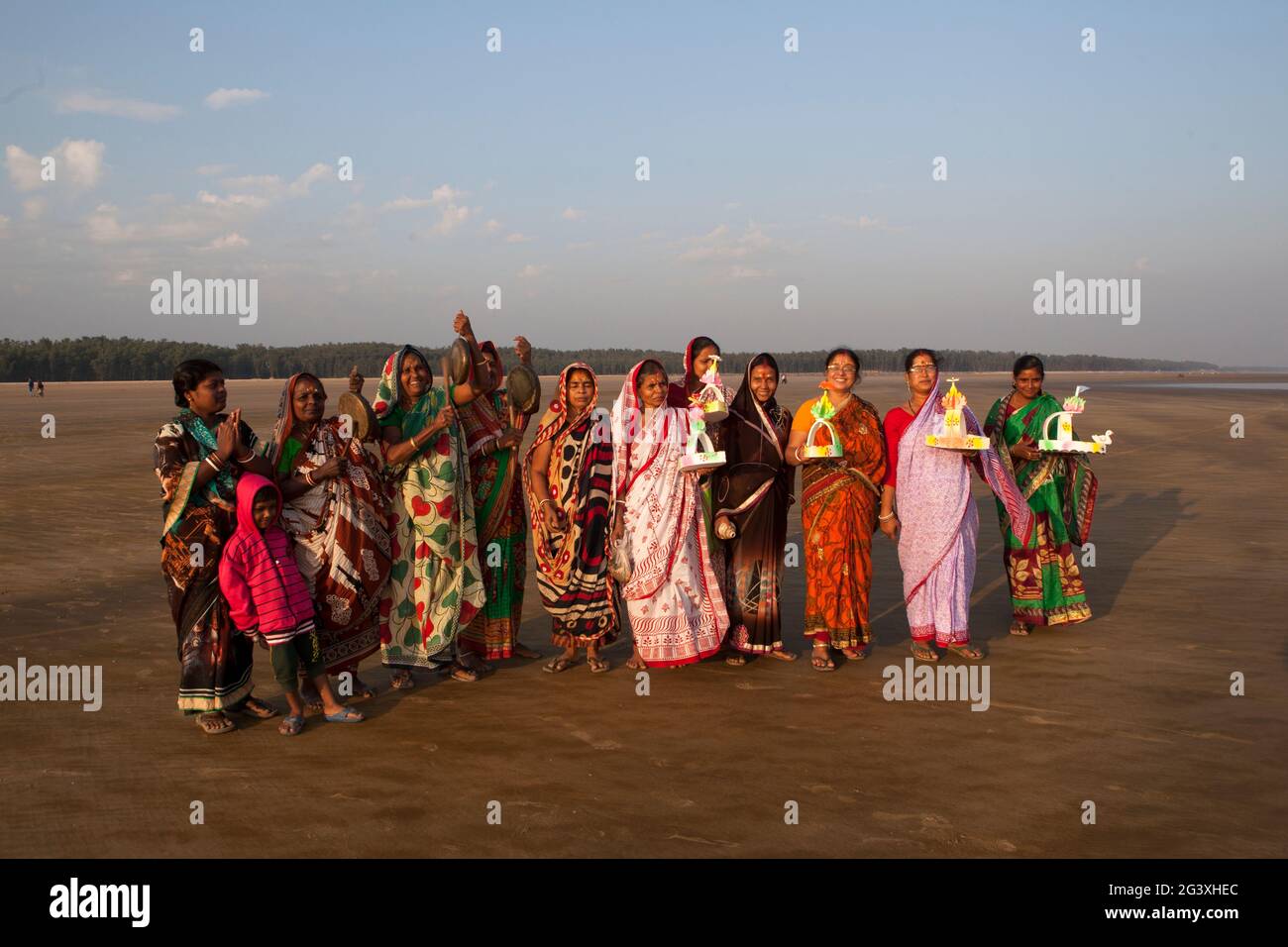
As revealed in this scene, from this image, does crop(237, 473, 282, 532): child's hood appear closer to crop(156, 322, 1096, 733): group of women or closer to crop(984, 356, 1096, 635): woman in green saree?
crop(156, 322, 1096, 733): group of women

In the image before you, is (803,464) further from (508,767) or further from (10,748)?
(10,748)

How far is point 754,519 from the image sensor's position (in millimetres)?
6391

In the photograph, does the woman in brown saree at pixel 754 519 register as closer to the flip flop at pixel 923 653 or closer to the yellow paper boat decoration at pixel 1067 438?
the flip flop at pixel 923 653

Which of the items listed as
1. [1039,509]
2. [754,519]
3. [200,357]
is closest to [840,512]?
[754,519]

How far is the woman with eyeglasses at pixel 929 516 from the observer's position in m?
6.28

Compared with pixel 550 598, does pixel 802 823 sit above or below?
below

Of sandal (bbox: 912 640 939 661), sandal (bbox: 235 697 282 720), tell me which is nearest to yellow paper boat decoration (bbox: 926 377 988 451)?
sandal (bbox: 912 640 939 661)

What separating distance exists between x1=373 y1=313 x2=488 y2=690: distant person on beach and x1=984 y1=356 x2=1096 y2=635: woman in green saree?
4.04 m

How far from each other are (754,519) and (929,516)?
3.85 feet

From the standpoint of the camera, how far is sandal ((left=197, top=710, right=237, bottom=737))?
5219 millimetres
